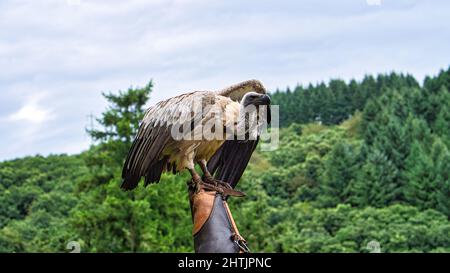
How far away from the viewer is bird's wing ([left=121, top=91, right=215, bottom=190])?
19.7ft

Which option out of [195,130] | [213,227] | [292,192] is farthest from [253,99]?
[292,192]

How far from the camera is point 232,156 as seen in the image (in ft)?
21.1

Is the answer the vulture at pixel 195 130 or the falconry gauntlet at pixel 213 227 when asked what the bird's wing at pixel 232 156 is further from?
the falconry gauntlet at pixel 213 227

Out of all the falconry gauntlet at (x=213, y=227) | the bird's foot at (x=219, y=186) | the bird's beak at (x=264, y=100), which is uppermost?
the bird's beak at (x=264, y=100)

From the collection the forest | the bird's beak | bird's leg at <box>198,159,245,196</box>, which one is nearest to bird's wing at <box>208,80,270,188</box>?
bird's leg at <box>198,159,245,196</box>

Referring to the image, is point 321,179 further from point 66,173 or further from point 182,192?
point 182,192

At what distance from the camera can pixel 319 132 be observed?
74.0 meters

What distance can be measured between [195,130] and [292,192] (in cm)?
5032

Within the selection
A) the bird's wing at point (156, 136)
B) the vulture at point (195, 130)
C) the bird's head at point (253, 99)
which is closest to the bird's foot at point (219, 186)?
the vulture at point (195, 130)

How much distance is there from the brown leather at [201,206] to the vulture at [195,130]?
119 millimetres

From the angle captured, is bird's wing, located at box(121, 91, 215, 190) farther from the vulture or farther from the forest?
the forest

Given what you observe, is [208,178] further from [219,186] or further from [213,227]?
[213,227]

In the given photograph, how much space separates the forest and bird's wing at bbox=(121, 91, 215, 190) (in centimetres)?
1985

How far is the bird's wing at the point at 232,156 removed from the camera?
6.30 metres
